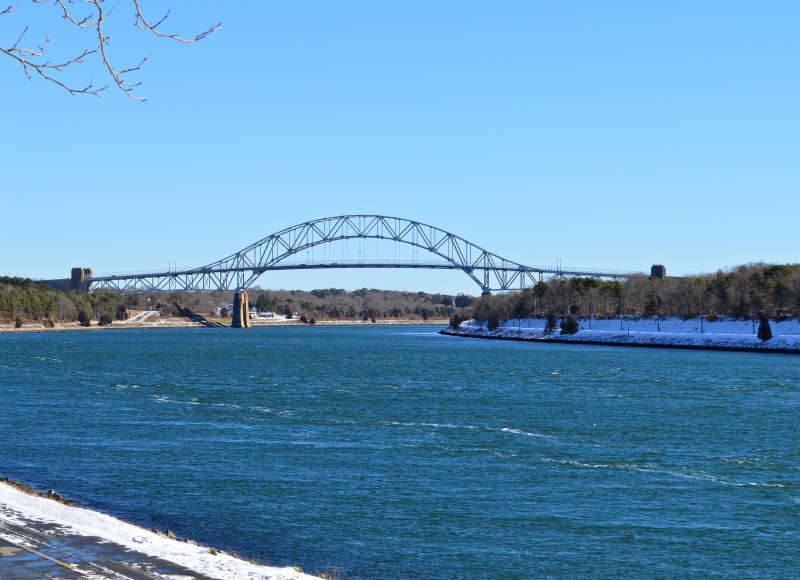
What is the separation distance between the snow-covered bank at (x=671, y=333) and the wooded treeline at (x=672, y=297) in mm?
2454

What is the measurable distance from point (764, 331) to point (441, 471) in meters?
94.3

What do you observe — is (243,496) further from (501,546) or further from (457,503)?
(501,546)

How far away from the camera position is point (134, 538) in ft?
48.2

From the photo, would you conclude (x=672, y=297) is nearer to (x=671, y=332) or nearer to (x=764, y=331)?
(x=671, y=332)

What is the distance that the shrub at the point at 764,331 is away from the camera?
10875cm

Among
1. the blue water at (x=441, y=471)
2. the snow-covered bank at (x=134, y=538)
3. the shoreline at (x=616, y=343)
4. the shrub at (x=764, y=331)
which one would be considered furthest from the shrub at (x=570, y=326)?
the snow-covered bank at (x=134, y=538)

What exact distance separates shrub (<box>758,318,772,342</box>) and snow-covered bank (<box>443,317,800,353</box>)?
60 centimetres

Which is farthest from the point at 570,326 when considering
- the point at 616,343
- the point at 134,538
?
the point at 134,538

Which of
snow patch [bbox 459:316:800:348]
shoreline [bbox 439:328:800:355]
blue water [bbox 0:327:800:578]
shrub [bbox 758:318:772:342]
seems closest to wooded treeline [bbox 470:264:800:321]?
snow patch [bbox 459:316:800:348]

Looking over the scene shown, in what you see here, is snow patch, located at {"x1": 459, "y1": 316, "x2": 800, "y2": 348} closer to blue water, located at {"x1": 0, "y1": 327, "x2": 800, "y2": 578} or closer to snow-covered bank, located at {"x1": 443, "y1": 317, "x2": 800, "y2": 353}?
snow-covered bank, located at {"x1": 443, "y1": 317, "x2": 800, "y2": 353}

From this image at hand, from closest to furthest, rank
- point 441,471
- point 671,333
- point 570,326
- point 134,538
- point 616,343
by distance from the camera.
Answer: point 134,538
point 441,471
point 671,333
point 616,343
point 570,326

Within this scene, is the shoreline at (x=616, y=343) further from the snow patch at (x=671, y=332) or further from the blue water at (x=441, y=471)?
the blue water at (x=441, y=471)

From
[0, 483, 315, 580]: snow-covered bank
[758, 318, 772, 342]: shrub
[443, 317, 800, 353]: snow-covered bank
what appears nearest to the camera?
[0, 483, 315, 580]: snow-covered bank

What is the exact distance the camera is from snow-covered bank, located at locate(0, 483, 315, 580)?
1307 centimetres
